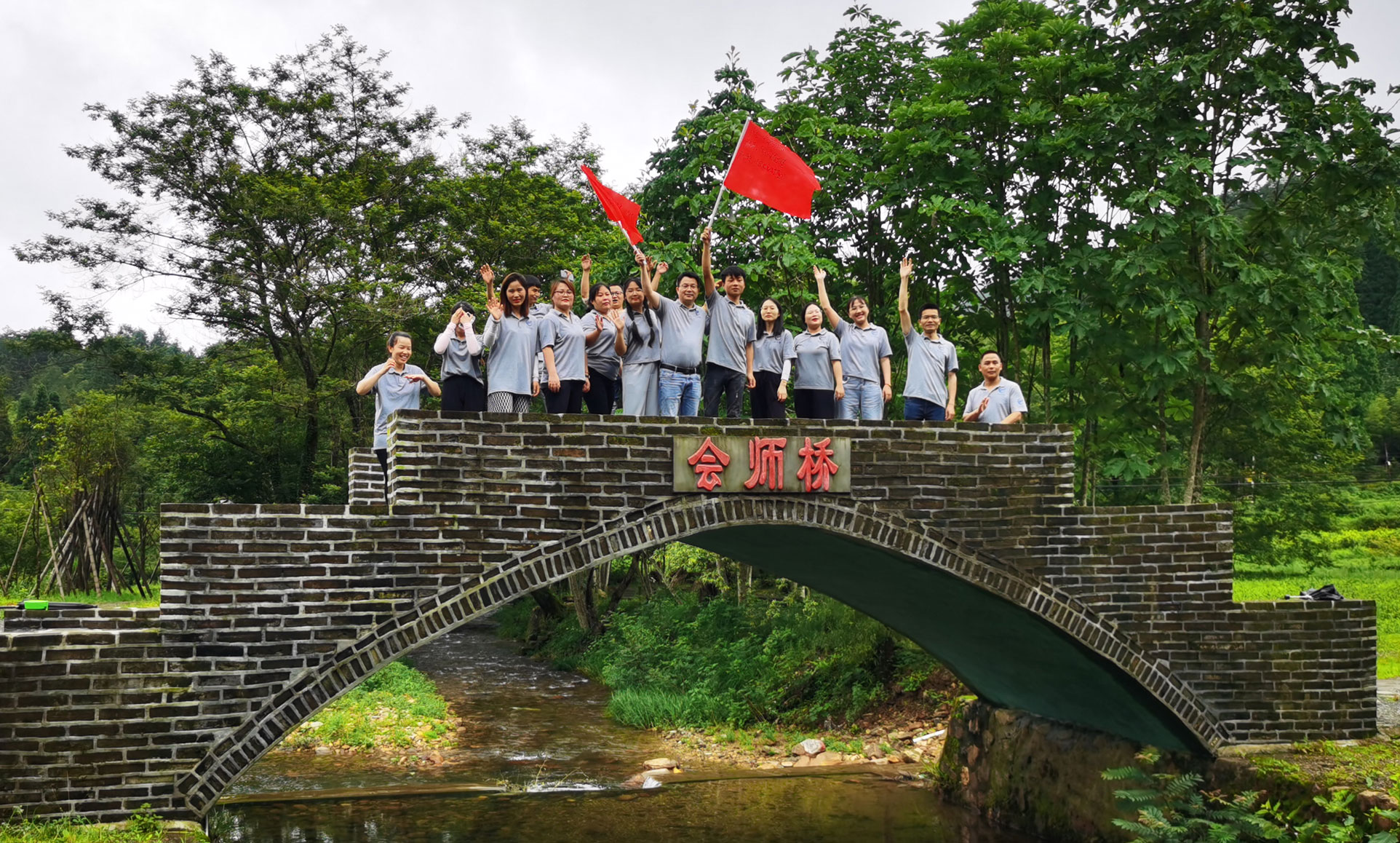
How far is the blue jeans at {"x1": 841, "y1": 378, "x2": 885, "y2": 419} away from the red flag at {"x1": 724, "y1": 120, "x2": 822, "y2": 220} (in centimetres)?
133

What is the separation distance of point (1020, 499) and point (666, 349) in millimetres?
2807

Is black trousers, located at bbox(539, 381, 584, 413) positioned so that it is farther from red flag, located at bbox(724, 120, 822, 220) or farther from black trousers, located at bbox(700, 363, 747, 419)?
red flag, located at bbox(724, 120, 822, 220)

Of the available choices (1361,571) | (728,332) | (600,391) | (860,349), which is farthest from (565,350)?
(1361,571)

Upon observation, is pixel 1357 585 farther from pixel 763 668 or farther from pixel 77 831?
pixel 77 831

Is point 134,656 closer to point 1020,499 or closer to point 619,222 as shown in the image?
point 619,222

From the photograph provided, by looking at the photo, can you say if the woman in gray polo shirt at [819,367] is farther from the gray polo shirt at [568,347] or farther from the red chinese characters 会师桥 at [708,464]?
the gray polo shirt at [568,347]

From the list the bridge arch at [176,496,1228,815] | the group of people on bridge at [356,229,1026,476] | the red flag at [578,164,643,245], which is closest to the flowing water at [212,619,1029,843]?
the bridge arch at [176,496,1228,815]

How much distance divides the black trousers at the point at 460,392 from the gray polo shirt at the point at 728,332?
5.53ft

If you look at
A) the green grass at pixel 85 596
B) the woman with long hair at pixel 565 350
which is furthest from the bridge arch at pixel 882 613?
the green grass at pixel 85 596

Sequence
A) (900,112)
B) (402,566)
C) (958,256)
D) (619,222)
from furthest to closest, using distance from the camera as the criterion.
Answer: (958,256) → (900,112) → (619,222) → (402,566)

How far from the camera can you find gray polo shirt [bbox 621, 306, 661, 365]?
798 cm

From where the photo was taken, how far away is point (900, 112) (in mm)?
11422

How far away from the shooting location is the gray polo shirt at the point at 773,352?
8.45 meters

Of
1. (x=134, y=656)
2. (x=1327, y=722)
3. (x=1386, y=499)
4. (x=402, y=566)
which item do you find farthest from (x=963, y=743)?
(x=1386, y=499)
